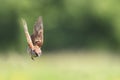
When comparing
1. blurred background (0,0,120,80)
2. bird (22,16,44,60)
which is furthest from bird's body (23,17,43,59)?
blurred background (0,0,120,80)

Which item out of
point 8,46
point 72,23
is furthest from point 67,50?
point 8,46

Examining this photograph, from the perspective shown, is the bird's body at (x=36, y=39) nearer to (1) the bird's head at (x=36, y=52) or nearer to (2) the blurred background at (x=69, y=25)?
(1) the bird's head at (x=36, y=52)

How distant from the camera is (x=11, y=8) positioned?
19000mm

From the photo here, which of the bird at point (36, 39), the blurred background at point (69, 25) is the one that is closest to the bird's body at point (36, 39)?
the bird at point (36, 39)

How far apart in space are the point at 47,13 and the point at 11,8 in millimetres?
1441

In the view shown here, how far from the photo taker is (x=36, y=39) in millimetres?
1276

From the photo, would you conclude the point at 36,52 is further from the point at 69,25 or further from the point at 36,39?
the point at 69,25

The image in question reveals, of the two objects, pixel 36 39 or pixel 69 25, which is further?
pixel 69 25

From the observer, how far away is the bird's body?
126 centimetres

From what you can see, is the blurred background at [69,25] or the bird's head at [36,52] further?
the blurred background at [69,25]

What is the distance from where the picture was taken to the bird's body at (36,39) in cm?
126

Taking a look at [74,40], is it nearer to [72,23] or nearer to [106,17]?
[72,23]

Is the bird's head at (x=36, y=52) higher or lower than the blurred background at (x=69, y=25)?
higher

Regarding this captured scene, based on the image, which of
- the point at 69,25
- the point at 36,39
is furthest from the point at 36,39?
the point at 69,25
